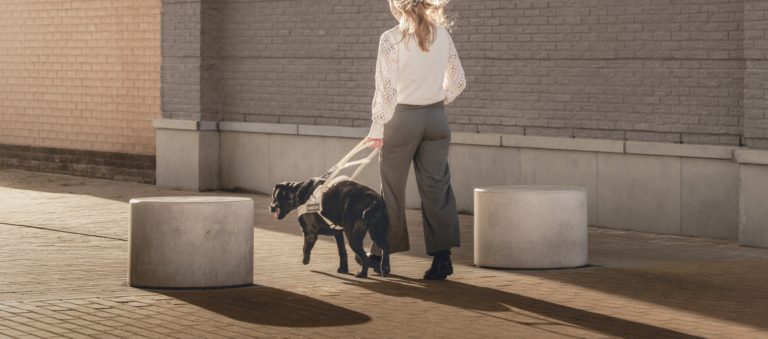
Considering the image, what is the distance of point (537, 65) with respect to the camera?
50.2 feet

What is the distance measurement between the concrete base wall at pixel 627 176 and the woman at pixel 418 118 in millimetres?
3517

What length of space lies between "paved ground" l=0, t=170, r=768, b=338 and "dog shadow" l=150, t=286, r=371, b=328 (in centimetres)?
1

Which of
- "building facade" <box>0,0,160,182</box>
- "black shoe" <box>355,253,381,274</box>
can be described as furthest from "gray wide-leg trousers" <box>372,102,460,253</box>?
"building facade" <box>0,0,160,182</box>

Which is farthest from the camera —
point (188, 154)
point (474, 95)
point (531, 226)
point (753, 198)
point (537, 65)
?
point (188, 154)

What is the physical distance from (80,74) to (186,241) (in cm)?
1194

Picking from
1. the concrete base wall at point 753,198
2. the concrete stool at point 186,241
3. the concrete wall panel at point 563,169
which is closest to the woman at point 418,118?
the concrete stool at point 186,241

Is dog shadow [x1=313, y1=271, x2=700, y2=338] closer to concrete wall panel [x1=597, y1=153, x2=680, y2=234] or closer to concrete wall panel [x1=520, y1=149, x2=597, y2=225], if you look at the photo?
concrete wall panel [x1=597, y1=153, x2=680, y2=234]

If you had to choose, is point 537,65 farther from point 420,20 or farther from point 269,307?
point 269,307

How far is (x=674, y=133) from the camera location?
14.1 metres

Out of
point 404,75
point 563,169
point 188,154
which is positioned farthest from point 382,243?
point 188,154

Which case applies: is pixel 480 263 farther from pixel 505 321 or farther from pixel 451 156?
pixel 451 156

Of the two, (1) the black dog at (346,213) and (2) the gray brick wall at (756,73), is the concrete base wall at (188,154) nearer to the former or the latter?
(2) the gray brick wall at (756,73)

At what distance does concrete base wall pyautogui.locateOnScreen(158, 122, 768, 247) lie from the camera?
531 inches

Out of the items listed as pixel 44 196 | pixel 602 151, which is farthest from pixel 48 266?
pixel 44 196
